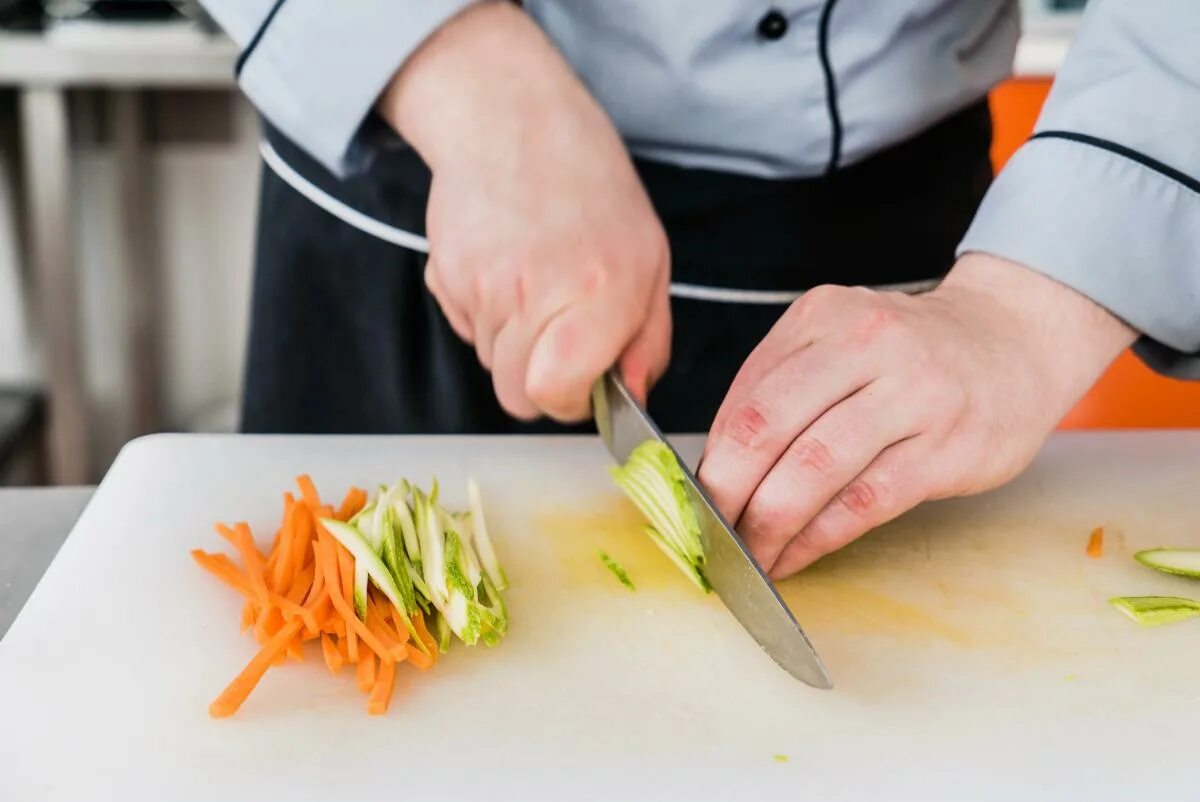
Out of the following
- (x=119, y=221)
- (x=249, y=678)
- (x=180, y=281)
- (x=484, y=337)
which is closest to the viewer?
(x=249, y=678)

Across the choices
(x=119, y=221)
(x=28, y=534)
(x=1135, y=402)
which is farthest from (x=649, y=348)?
(x=119, y=221)

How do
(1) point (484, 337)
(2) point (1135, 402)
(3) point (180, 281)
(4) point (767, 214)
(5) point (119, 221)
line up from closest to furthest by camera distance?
(1) point (484, 337)
(4) point (767, 214)
(2) point (1135, 402)
(5) point (119, 221)
(3) point (180, 281)

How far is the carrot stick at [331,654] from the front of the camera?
623 millimetres

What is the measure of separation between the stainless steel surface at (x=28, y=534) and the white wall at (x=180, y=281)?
1794mm

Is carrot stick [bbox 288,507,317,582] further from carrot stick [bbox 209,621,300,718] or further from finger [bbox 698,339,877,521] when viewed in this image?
finger [bbox 698,339,877,521]

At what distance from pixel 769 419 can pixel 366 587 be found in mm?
242

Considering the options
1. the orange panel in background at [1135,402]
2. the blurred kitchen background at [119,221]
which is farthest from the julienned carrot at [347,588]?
the blurred kitchen background at [119,221]

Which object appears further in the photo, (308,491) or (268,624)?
(308,491)

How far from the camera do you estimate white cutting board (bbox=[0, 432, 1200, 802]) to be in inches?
22.5

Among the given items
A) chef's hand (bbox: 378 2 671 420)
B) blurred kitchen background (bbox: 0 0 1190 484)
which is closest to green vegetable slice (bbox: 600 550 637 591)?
chef's hand (bbox: 378 2 671 420)

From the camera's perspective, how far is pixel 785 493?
27.1 inches

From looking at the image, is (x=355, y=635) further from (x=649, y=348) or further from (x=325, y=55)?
(x=325, y=55)

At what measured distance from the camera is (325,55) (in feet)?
2.72

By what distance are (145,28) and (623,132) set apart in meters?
1.59
